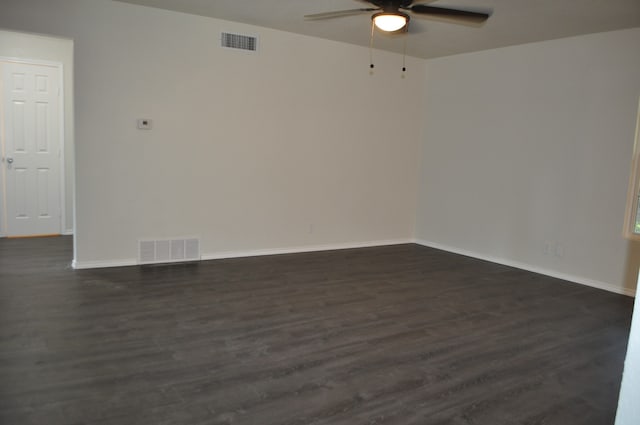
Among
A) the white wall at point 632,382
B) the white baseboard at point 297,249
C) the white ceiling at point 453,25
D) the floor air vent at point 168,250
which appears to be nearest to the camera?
the white wall at point 632,382

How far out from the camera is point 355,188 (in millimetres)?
6160

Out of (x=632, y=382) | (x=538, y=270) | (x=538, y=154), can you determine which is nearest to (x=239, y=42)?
(x=538, y=154)

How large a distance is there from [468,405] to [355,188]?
4.00 m

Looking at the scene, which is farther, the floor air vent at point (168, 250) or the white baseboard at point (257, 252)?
the floor air vent at point (168, 250)

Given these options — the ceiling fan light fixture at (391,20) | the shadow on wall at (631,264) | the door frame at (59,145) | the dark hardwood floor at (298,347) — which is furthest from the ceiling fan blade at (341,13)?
the door frame at (59,145)

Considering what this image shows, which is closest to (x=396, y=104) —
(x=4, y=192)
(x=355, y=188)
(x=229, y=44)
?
(x=355, y=188)

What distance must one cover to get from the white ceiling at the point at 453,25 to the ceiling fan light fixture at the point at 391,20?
161 millimetres

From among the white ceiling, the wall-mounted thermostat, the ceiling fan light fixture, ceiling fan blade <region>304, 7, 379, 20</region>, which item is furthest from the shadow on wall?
the wall-mounted thermostat

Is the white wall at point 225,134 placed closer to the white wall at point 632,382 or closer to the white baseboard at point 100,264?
the white baseboard at point 100,264

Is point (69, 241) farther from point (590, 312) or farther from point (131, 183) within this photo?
point (590, 312)

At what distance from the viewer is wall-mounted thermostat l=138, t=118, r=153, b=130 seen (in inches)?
184

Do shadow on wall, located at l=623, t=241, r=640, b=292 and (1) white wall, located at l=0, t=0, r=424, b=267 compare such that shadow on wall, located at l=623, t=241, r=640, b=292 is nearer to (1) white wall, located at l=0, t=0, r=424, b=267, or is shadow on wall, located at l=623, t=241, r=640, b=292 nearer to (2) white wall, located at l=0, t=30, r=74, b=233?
(1) white wall, located at l=0, t=0, r=424, b=267

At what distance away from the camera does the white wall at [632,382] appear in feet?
2.63

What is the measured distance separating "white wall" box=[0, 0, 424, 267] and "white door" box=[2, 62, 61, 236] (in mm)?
1964
